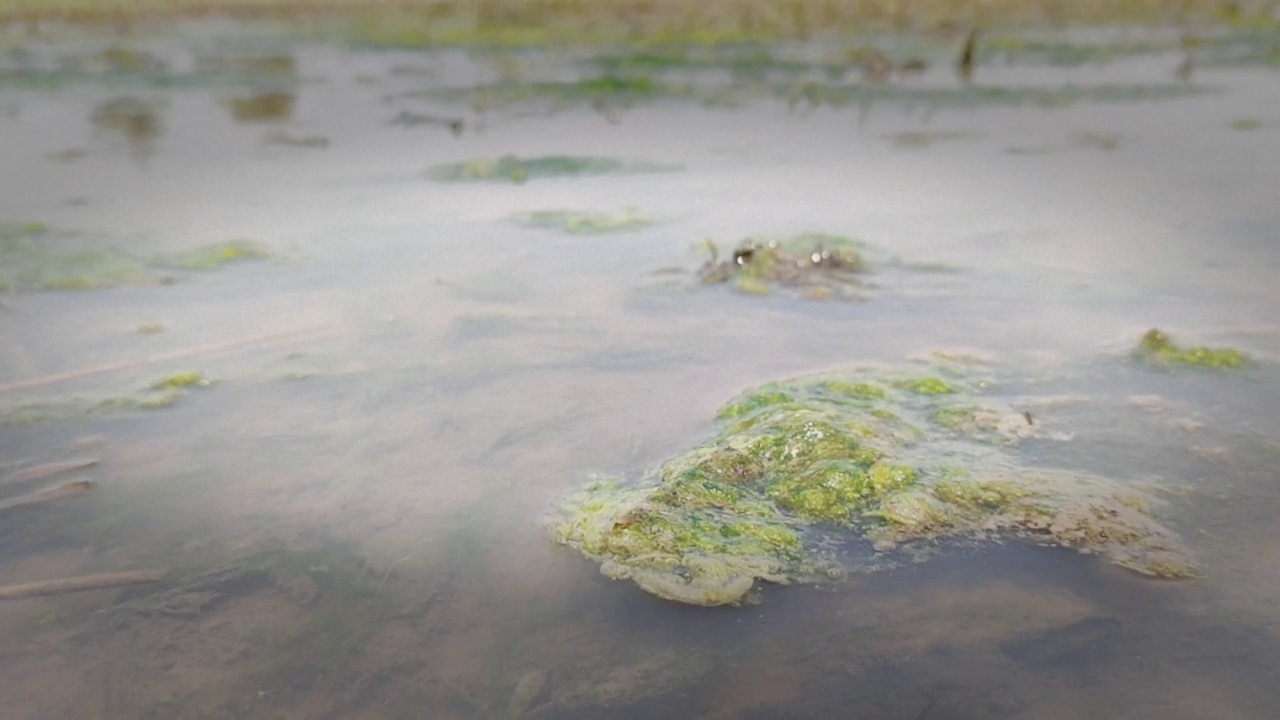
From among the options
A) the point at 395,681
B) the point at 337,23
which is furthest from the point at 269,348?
the point at 337,23

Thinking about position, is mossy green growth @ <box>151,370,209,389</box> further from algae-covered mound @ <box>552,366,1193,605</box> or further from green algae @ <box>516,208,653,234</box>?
green algae @ <box>516,208,653,234</box>

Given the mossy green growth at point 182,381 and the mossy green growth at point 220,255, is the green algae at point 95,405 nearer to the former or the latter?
the mossy green growth at point 182,381

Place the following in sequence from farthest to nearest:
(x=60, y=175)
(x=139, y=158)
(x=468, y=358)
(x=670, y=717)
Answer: (x=139, y=158) < (x=60, y=175) < (x=468, y=358) < (x=670, y=717)

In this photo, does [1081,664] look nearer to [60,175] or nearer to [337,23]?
[60,175]

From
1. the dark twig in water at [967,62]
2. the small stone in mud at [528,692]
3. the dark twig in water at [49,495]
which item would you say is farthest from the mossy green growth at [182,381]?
the dark twig in water at [967,62]

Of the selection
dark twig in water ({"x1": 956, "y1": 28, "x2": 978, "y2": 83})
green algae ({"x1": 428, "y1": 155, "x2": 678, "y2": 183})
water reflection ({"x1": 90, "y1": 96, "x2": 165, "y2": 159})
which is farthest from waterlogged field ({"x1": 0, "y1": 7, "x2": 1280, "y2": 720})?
dark twig in water ({"x1": 956, "y1": 28, "x2": 978, "y2": 83})
